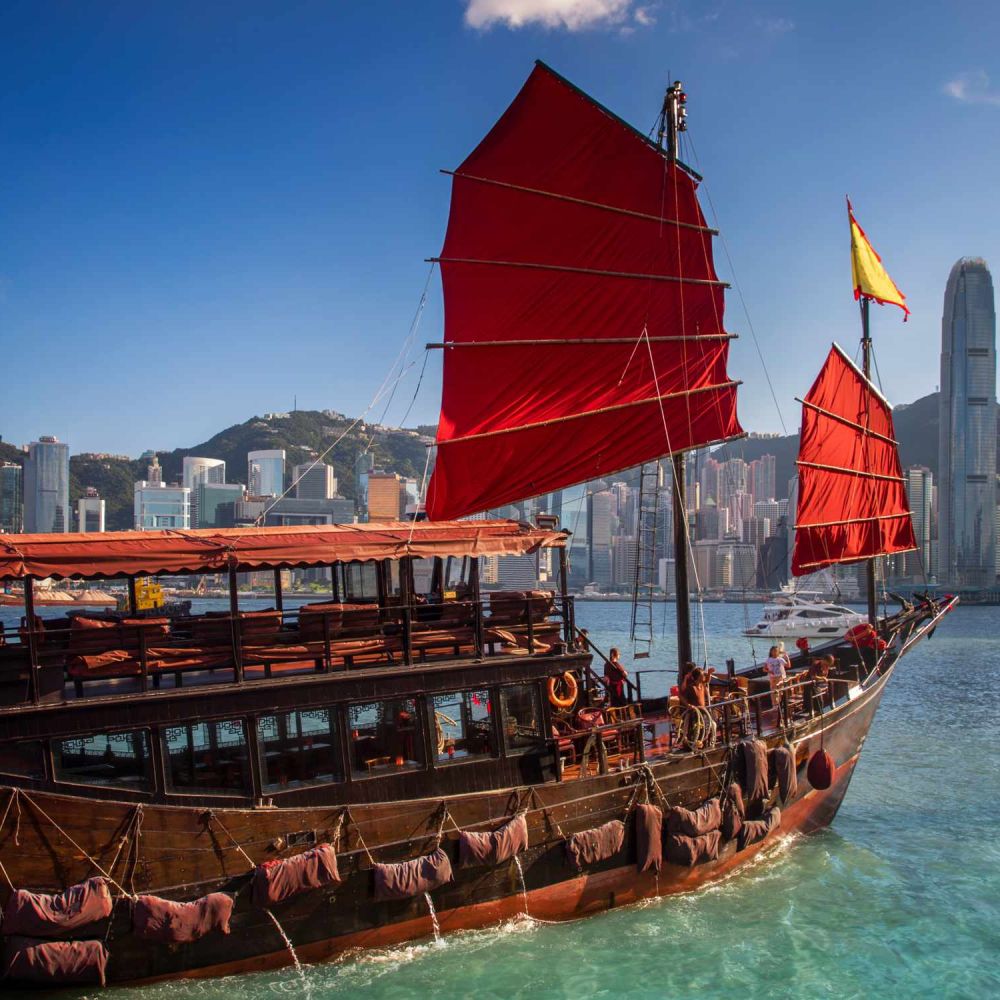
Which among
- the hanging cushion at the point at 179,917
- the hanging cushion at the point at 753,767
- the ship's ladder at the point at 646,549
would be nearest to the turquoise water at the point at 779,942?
the hanging cushion at the point at 179,917

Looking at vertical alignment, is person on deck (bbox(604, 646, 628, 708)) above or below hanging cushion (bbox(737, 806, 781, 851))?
above

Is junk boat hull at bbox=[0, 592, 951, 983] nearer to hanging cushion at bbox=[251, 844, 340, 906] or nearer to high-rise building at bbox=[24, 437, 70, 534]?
hanging cushion at bbox=[251, 844, 340, 906]

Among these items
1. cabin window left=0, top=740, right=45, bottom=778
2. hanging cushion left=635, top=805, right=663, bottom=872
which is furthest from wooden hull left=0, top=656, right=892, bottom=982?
cabin window left=0, top=740, right=45, bottom=778

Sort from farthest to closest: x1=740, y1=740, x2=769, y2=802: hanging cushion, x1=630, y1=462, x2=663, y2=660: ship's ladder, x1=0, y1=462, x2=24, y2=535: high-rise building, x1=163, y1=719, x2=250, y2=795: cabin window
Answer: x1=0, y1=462, x2=24, y2=535: high-rise building, x1=630, y1=462, x2=663, y2=660: ship's ladder, x1=740, y1=740, x2=769, y2=802: hanging cushion, x1=163, y1=719, x2=250, y2=795: cabin window

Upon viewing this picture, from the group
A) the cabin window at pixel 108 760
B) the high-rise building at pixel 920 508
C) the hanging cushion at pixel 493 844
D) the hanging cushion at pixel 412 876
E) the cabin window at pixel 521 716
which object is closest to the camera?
the cabin window at pixel 108 760

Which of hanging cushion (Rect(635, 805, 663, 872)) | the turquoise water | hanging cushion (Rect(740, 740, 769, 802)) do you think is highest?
hanging cushion (Rect(740, 740, 769, 802))

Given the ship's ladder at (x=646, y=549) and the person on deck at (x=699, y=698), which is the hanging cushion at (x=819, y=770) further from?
the ship's ladder at (x=646, y=549)

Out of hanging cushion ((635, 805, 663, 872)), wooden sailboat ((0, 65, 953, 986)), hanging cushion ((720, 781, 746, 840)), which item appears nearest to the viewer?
wooden sailboat ((0, 65, 953, 986))

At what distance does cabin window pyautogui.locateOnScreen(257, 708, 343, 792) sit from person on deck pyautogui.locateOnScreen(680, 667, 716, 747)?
16.7 feet

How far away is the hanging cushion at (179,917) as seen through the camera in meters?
9.45

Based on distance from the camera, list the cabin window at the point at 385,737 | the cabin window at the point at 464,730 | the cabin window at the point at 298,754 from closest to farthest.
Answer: the cabin window at the point at 298,754 < the cabin window at the point at 385,737 < the cabin window at the point at 464,730

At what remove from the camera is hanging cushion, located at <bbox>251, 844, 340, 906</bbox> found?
391 inches

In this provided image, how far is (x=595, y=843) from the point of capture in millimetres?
11844

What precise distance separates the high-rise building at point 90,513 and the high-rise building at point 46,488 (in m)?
2.42
